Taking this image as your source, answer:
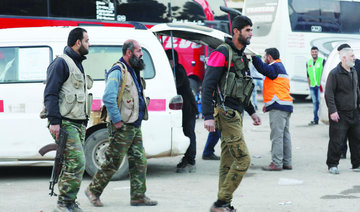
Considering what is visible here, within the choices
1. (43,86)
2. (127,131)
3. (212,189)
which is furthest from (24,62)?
(212,189)

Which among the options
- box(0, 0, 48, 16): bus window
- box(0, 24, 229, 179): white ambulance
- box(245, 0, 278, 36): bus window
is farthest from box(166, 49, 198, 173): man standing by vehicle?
box(245, 0, 278, 36): bus window

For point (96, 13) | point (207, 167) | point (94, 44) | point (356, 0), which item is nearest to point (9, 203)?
point (94, 44)

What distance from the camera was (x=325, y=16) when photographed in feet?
72.6

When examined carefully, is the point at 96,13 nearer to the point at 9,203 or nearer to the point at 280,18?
the point at 280,18

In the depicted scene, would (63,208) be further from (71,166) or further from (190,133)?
(190,133)

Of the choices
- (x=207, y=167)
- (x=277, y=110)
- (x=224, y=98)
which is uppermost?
(x=224, y=98)

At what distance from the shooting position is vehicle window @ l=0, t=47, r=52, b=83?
782 cm

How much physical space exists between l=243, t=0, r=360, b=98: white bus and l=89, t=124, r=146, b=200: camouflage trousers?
50.1ft

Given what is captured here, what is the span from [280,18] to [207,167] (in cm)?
1309

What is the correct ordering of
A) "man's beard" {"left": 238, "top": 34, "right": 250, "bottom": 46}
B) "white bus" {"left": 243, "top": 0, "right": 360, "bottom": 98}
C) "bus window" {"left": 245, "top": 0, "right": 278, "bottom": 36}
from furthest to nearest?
"bus window" {"left": 245, "top": 0, "right": 278, "bottom": 36}, "white bus" {"left": 243, "top": 0, "right": 360, "bottom": 98}, "man's beard" {"left": 238, "top": 34, "right": 250, "bottom": 46}

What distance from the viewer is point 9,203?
22.5 feet

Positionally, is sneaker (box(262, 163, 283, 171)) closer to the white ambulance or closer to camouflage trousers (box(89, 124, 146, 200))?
the white ambulance

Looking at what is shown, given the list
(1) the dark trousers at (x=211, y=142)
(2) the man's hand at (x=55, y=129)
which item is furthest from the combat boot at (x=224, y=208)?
(1) the dark trousers at (x=211, y=142)

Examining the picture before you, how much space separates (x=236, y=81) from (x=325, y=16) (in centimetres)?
1690
